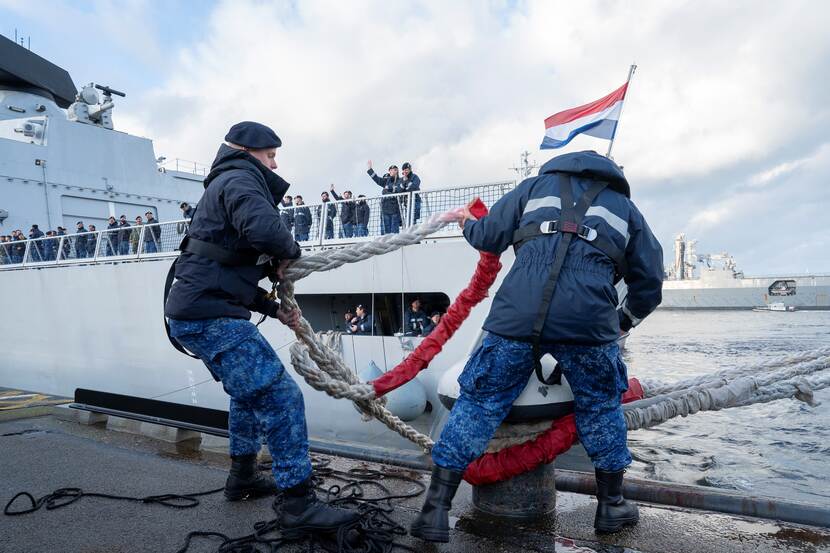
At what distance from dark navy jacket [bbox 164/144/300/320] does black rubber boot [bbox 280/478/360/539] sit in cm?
83

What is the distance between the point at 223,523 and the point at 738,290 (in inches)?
2477

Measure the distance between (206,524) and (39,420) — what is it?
Answer: 3.21 metres

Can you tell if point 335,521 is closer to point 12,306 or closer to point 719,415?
point 719,415

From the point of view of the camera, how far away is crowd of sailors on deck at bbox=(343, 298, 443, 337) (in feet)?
26.9

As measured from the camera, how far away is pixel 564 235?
2295 millimetres

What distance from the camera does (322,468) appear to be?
3445mm

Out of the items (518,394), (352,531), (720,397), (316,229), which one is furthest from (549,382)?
(316,229)

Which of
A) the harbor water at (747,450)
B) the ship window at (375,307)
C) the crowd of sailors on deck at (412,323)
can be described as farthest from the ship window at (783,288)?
the crowd of sailors on deck at (412,323)

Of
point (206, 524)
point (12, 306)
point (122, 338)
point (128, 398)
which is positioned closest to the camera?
point (206, 524)

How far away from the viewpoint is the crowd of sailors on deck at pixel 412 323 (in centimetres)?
820

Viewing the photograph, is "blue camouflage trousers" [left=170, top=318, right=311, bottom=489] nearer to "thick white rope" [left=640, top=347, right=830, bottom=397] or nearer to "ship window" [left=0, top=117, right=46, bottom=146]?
"thick white rope" [left=640, top=347, right=830, bottom=397]

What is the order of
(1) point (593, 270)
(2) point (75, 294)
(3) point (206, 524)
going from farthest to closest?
1. (2) point (75, 294)
2. (3) point (206, 524)
3. (1) point (593, 270)

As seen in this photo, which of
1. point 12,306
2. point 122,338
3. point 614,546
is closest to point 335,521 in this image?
point 614,546

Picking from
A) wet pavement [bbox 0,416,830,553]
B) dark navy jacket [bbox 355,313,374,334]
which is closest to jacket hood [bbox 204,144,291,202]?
wet pavement [bbox 0,416,830,553]
